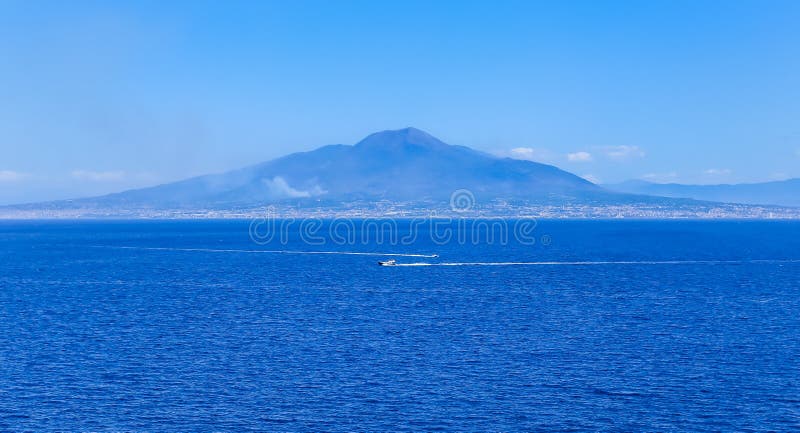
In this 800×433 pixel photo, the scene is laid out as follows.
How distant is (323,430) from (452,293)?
8228 centimetres

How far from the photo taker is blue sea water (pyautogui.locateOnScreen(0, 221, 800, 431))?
65.8 meters

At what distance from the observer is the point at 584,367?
8144 centimetres

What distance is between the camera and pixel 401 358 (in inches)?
3371

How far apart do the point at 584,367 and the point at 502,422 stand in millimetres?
20018

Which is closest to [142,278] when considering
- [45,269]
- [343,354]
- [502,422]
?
[45,269]

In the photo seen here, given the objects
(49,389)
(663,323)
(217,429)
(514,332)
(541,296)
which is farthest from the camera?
(541,296)

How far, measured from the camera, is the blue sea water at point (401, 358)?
2591 inches

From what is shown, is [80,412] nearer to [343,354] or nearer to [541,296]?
[343,354]

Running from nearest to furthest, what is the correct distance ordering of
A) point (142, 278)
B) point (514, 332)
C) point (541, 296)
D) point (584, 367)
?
point (584, 367) → point (514, 332) → point (541, 296) → point (142, 278)

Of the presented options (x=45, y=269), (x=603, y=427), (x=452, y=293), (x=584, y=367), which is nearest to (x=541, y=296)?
(x=452, y=293)

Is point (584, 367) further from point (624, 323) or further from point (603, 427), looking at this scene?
point (624, 323)

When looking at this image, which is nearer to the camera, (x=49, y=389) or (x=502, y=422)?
(x=502, y=422)

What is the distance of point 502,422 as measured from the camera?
6444 centimetres

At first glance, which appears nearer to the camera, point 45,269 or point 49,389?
point 49,389
